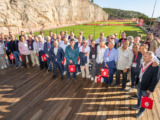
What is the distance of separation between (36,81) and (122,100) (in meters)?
4.18

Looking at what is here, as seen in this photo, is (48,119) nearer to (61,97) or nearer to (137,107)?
(61,97)

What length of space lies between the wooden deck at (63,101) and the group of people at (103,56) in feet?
1.39

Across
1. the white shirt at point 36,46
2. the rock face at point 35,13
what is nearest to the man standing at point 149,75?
the white shirt at point 36,46

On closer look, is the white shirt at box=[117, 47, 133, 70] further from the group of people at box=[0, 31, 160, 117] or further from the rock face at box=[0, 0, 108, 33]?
the rock face at box=[0, 0, 108, 33]

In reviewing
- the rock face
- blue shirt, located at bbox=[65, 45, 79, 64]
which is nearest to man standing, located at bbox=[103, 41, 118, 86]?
blue shirt, located at bbox=[65, 45, 79, 64]

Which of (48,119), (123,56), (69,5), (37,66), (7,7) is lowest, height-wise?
(48,119)

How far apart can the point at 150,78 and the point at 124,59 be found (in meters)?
1.36

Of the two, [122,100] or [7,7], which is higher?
[7,7]

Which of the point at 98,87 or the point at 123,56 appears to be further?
the point at 98,87

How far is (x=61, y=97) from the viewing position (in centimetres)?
429

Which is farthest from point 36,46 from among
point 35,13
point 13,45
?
point 35,13

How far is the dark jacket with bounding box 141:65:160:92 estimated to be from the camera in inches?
108

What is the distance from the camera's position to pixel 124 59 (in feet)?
13.6

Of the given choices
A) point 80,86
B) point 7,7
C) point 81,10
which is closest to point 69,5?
point 81,10
